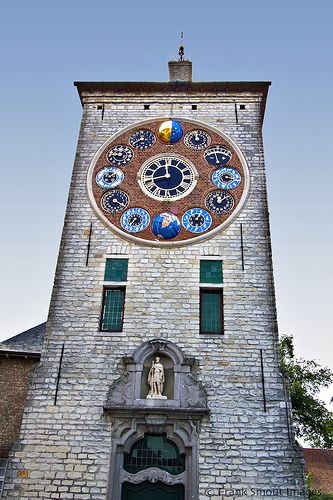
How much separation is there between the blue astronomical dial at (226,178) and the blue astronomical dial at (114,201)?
7.89ft

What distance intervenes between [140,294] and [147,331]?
926 mm

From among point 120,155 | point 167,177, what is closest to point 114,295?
point 167,177

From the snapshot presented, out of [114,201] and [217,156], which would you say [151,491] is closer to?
[114,201]

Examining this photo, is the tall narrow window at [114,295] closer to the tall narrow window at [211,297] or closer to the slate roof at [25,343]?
the tall narrow window at [211,297]

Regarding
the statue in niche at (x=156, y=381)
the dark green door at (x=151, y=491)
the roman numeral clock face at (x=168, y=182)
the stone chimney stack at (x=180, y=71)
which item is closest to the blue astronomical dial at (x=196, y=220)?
the roman numeral clock face at (x=168, y=182)

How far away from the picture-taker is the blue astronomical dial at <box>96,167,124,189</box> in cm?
1309

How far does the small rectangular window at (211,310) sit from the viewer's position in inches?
433

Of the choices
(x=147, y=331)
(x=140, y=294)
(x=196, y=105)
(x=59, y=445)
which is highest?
(x=196, y=105)

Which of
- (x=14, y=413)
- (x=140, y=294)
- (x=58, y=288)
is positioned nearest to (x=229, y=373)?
(x=140, y=294)

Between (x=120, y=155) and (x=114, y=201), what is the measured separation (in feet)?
5.01

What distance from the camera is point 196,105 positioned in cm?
1444

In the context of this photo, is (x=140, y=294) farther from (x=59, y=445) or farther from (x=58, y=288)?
(x=59, y=445)

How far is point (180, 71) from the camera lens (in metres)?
15.6

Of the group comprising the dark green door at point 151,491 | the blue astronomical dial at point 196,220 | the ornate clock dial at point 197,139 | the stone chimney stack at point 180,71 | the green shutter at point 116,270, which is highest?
the stone chimney stack at point 180,71
